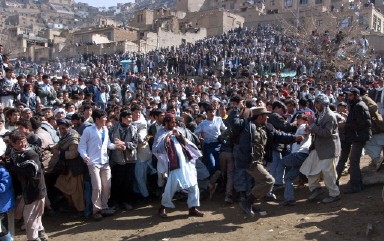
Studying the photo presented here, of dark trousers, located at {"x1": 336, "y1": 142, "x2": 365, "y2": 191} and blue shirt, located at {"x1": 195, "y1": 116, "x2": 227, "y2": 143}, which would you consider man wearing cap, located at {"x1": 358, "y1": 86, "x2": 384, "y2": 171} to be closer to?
dark trousers, located at {"x1": 336, "y1": 142, "x2": 365, "y2": 191}

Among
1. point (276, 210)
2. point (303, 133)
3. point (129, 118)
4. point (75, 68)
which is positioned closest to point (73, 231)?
point (129, 118)

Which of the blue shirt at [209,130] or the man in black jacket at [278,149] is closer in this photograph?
the man in black jacket at [278,149]

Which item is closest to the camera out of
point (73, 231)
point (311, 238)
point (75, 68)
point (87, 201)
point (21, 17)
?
point (311, 238)

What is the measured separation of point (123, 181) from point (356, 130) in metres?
4.16

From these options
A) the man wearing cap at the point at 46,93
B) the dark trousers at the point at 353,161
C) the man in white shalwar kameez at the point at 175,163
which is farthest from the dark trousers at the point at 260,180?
the man wearing cap at the point at 46,93

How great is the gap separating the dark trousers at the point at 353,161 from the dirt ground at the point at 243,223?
218mm

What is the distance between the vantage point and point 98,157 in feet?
23.5

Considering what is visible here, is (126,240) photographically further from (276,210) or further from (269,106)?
(269,106)

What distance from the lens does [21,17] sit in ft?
346

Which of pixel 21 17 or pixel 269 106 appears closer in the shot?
pixel 269 106

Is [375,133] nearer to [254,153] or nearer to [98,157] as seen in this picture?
[254,153]

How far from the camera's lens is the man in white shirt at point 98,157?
7117 millimetres

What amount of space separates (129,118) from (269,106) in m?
3.17

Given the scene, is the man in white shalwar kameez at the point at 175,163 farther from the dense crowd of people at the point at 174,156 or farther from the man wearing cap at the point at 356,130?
the man wearing cap at the point at 356,130
